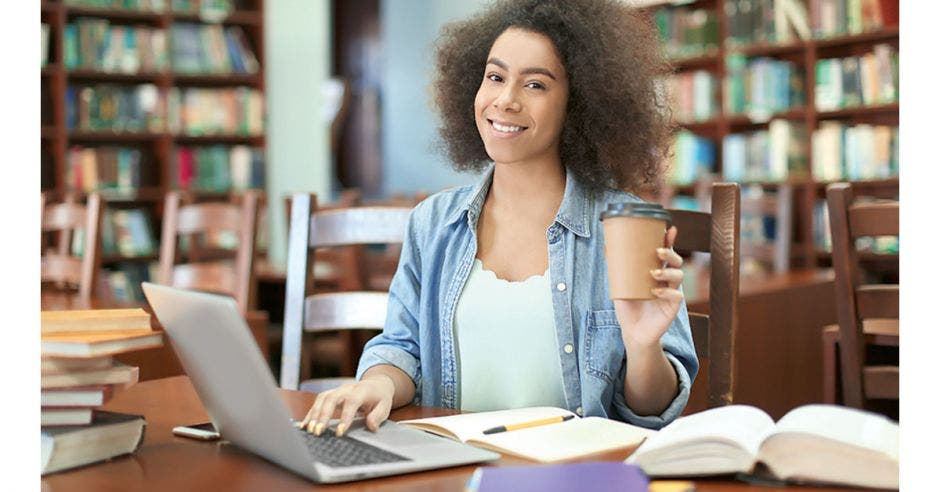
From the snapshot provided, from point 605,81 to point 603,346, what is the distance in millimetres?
383

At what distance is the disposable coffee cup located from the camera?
0.99 metres

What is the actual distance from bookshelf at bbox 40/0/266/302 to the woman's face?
14.9 ft

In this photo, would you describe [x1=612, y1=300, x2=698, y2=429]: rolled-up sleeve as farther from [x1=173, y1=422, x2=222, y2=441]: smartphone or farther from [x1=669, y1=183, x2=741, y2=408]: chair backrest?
[x1=173, y1=422, x2=222, y2=441]: smartphone

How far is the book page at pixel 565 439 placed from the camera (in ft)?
3.42

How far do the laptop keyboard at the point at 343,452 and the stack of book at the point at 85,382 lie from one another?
19cm

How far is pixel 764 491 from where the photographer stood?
903 millimetres

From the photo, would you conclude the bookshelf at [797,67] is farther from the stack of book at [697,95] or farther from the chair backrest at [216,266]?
the chair backrest at [216,266]

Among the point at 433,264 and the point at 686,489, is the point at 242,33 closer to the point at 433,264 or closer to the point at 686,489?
the point at 433,264

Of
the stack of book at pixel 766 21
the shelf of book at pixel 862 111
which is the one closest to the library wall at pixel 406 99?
the stack of book at pixel 766 21

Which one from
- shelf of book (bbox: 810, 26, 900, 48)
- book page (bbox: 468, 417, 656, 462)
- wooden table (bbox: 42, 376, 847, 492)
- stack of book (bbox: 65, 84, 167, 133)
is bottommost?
wooden table (bbox: 42, 376, 847, 492)

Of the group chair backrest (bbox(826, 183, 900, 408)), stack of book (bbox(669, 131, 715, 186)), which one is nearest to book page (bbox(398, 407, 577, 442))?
chair backrest (bbox(826, 183, 900, 408))

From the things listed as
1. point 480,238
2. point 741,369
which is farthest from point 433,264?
point 741,369

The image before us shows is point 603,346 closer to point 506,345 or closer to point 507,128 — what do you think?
point 506,345

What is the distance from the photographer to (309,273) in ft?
6.29
